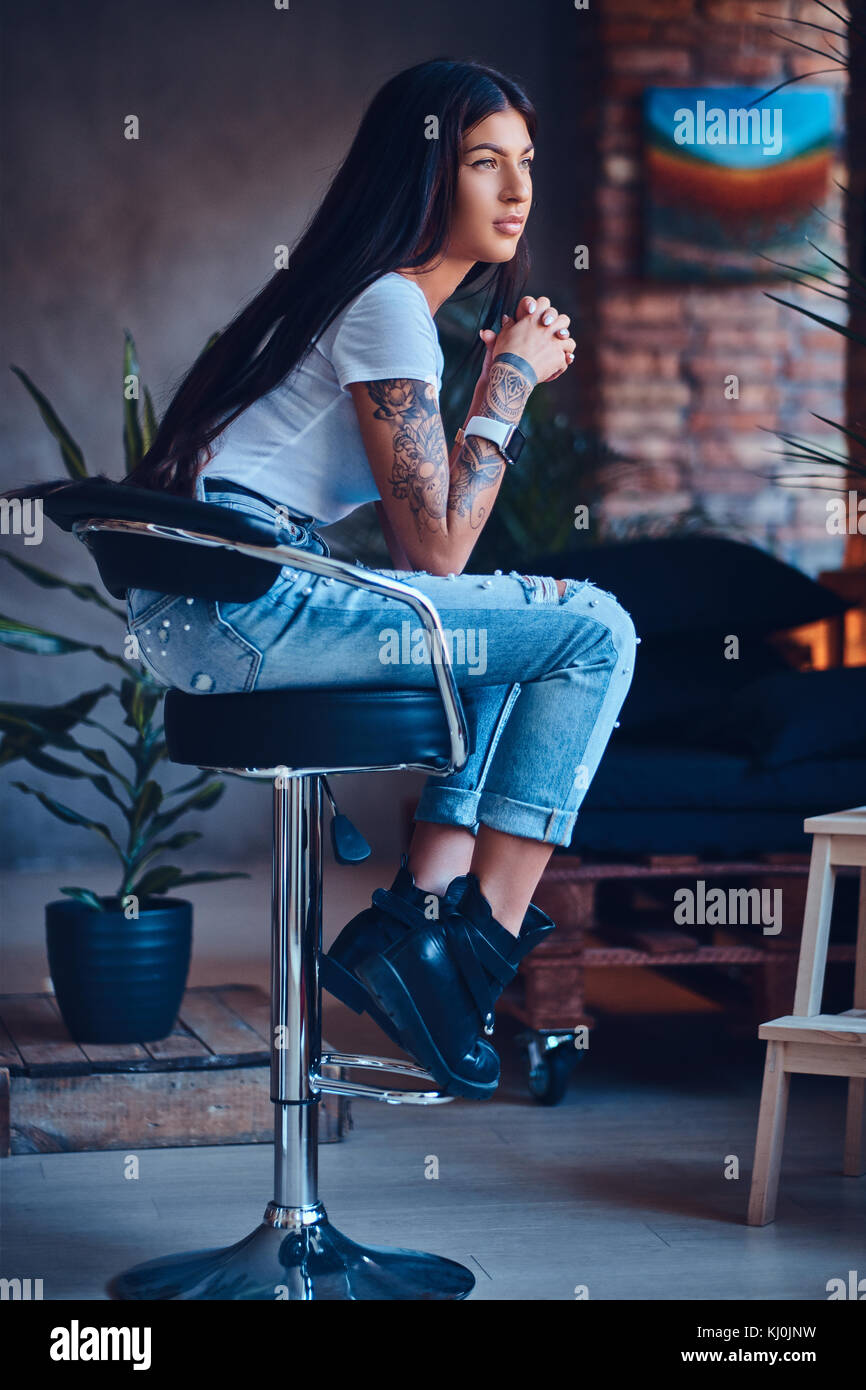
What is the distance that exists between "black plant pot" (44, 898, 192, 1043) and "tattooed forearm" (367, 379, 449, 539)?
1.01m

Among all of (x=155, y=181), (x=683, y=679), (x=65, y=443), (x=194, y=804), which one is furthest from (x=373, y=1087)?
(x=155, y=181)

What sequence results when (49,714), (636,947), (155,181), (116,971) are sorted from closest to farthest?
1. (116,971)
2. (49,714)
3. (636,947)
4. (155,181)

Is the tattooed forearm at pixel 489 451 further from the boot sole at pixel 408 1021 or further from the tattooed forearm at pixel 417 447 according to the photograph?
the boot sole at pixel 408 1021

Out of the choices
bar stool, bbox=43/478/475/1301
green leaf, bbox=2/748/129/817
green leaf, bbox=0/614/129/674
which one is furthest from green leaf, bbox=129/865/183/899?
bar stool, bbox=43/478/475/1301

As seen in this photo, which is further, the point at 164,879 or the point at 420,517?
the point at 164,879

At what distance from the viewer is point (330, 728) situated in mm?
1398

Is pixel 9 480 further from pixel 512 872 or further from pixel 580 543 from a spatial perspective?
pixel 512 872

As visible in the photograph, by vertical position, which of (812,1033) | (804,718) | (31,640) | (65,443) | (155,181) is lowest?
(812,1033)

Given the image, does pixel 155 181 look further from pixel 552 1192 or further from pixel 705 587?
pixel 552 1192

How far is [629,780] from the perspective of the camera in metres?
2.43

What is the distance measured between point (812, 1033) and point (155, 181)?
156 inches

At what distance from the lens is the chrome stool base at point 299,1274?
1479 mm

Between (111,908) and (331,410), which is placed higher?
(331,410)
